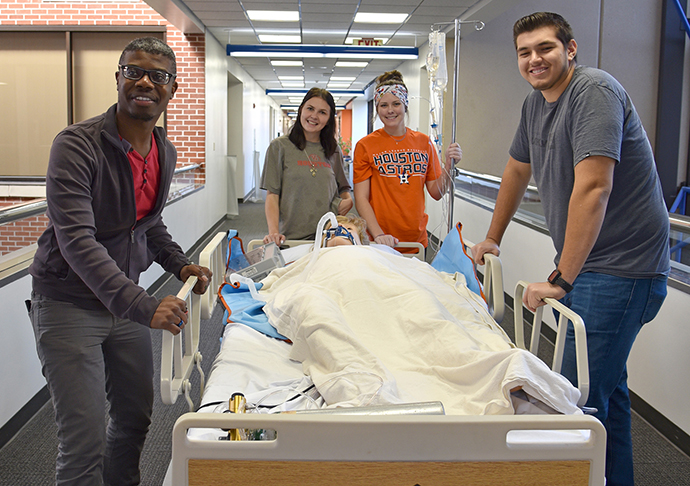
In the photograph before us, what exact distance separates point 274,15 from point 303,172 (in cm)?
463

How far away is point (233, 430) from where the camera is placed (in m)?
1.35

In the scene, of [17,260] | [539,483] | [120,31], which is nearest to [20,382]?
[17,260]

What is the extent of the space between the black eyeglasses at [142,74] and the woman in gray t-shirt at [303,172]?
1.38 metres

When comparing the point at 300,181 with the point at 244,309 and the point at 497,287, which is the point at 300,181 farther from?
A: the point at 497,287

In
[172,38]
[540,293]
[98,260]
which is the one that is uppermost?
Answer: [172,38]

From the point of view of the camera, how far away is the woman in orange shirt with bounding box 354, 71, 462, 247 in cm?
315

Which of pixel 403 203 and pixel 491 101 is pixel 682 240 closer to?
pixel 403 203

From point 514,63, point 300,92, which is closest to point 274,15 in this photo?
point 514,63

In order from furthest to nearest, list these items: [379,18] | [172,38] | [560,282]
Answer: [172,38], [379,18], [560,282]

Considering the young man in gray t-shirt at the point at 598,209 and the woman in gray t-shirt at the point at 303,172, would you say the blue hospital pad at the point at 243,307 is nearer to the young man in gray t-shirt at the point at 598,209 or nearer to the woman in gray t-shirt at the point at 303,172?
the woman in gray t-shirt at the point at 303,172

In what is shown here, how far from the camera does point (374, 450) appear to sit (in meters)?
1.19

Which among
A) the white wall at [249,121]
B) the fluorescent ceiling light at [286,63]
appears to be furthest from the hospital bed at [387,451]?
the fluorescent ceiling light at [286,63]

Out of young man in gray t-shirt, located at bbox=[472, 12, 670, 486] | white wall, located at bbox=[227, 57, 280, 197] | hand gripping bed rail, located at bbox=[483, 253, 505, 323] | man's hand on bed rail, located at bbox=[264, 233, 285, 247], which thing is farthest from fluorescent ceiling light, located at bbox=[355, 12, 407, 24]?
young man in gray t-shirt, located at bbox=[472, 12, 670, 486]

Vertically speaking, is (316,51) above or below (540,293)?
above
